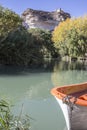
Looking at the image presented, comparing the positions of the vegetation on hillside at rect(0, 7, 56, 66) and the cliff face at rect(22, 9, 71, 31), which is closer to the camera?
the vegetation on hillside at rect(0, 7, 56, 66)

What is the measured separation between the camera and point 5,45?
25.8 metres

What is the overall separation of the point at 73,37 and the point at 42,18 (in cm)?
3331

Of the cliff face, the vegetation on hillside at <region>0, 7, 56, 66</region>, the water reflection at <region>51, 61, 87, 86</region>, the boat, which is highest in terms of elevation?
the cliff face

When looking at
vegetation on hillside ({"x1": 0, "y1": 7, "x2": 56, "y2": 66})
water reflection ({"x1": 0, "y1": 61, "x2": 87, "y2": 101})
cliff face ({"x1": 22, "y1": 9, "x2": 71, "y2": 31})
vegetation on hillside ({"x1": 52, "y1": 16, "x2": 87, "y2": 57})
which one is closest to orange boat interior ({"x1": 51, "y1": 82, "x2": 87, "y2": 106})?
water reflection ({"x1": 0, "y1": 61, "x2": 87, "y2": 101})

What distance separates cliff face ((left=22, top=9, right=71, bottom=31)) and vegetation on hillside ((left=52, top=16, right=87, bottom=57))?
2514 cm

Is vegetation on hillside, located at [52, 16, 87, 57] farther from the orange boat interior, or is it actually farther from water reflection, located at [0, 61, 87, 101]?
the orange boat interior

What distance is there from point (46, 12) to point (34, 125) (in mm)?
67166

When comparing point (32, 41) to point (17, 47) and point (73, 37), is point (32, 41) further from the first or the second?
point (73, 37)

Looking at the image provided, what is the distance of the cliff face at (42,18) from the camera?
63.9m

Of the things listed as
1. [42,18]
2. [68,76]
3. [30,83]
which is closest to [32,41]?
[68,76]

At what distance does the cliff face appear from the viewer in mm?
63875

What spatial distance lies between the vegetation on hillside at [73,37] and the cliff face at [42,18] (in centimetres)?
2514

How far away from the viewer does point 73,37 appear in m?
34.2

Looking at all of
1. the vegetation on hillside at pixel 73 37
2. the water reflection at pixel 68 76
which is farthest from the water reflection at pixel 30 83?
the vegetation on hillside at pixel 73 37
